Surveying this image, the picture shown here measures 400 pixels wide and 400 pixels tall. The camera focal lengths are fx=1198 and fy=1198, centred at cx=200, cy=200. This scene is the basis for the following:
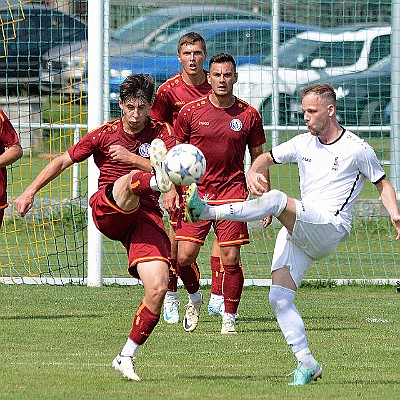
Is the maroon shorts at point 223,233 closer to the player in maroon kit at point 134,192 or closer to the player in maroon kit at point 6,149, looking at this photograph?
the player in maroon kit at point 6,149

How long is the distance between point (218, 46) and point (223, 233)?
5.67 metres

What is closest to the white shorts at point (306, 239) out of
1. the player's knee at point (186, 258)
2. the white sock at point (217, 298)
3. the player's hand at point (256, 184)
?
the player's hand at point (256, 184)

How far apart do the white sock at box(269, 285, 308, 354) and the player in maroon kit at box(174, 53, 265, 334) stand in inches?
96.8

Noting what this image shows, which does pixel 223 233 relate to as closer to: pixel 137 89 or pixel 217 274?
pixel 217 274

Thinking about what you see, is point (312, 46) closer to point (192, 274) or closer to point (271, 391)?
point (192, 274)

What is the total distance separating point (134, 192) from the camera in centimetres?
734

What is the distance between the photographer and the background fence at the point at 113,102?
45.5ft

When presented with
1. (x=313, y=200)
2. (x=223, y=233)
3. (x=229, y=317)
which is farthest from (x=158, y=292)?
(x=223, y=233)

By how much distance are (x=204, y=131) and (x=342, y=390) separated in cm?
336

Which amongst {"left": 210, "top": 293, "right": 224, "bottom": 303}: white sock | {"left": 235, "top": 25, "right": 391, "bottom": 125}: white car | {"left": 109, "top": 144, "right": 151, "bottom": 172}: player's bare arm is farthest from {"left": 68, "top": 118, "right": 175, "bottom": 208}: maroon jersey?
{"left": 235, "top": 25, "right": 391, "bottom": 125}: white car

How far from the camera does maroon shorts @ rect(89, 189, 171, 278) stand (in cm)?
748

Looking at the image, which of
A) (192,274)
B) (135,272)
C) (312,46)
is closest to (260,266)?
(312,46)

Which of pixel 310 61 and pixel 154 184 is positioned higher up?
pixel 310 61

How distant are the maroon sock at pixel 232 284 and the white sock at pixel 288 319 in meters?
2.49
